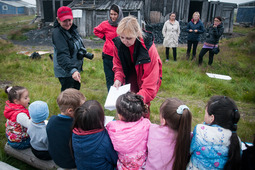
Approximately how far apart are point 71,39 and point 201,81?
13.7 ft

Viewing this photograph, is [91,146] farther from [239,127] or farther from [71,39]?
[239,127]

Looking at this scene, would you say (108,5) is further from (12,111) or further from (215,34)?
(12,111)

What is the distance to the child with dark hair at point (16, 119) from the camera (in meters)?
2.63

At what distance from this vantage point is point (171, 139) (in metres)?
1.95

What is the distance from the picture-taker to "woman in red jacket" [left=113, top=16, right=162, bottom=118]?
2.40 metres

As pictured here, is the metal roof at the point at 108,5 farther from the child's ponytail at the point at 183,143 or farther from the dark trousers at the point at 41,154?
the child's ponytail at the point at 183,143

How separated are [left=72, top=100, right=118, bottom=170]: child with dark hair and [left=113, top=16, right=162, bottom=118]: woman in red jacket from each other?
0.76m

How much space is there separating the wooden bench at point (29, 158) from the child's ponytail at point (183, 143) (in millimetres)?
1589

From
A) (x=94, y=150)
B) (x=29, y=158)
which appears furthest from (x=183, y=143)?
(x=29, y=158)

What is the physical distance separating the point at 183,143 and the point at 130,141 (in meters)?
0.52

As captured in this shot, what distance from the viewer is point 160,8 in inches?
654

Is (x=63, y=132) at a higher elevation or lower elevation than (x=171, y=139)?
lower

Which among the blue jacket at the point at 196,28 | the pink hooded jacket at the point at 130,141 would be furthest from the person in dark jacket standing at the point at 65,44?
the blue jacket at the point at 196,28

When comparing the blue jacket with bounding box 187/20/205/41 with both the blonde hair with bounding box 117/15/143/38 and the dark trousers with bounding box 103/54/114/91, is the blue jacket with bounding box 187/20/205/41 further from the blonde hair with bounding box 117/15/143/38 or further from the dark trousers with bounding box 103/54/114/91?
the blonde hair with bounding box 117/15/143/38
